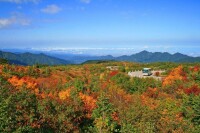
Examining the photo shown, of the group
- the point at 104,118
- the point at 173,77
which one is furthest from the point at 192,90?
the point at 104,118

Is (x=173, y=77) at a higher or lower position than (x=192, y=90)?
higher

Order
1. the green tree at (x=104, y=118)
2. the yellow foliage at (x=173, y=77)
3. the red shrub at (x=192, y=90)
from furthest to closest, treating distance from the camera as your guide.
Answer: the yellow foliage at (x=173, y=77), the red shrub at (x=192, y=90), the green tree at (x=104, y=118)

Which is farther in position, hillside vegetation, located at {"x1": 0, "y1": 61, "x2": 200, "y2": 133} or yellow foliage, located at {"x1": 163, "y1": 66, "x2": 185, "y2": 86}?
yellow foliage, located at {"x1": 163, "y1": 66, "x2": 185, "y2": 86}

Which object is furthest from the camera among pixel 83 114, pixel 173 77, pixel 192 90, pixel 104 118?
pixel 173 77

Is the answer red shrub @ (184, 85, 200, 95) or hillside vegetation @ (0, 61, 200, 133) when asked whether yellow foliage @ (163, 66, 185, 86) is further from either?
hillside vegetation @ (0, 61, 200, 133)

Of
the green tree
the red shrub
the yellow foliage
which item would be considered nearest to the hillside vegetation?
the green tree

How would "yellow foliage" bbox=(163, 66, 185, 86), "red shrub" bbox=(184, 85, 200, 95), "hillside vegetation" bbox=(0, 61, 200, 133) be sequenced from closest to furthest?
1. "hillside vegetation" bbox=(0, 61, 200, 133)
2. "red shrub" bbox=(184, 85, 200, 95)
3. "yellow foliage" bbox=(163, 66, 185, 86)

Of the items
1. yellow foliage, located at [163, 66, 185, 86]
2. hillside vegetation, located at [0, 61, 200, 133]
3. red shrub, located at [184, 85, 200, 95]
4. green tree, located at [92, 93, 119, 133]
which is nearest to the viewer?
hillside vegetation, located at [0, 61, 200, 133]

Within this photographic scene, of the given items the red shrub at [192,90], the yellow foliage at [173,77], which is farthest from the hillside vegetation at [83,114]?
the yellow foliage at [173,77]

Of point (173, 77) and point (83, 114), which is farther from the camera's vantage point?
point (173, 77)

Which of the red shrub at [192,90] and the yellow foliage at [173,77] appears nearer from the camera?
the red shrub at [192,90]

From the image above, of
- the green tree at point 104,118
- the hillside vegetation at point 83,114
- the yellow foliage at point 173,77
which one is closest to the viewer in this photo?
the hillside vegetation at point 83,114

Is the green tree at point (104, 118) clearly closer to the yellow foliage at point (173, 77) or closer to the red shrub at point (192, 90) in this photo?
the red shrub at point (192, 90)

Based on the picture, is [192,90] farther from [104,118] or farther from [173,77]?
[104,118]
